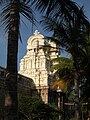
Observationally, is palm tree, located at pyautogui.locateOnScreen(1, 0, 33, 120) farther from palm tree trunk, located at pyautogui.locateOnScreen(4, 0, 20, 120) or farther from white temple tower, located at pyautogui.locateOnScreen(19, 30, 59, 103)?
white temple tower, located at pyautogui.locateOnScreen(19, 30, 59, 103)

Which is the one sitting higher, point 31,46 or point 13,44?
point 31,46

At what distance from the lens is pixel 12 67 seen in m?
8.69

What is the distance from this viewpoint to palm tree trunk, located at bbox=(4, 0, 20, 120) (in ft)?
27.5

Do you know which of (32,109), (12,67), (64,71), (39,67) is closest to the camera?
(12,67)

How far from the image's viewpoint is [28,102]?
152 feet

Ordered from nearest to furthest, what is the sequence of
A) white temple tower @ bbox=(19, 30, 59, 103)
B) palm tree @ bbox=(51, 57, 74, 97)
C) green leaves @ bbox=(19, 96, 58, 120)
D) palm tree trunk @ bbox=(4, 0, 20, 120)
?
palm tree trunk @ bbox=(4, 0, 20, 120) < palm tree @ bbox=(51, 57, 74, 97) < green leaves @ bbox=(19, 96, 58, 120) < white temple tower @ bbox=(19, 30, 59, 103)

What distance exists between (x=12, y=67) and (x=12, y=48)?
1.54 feet

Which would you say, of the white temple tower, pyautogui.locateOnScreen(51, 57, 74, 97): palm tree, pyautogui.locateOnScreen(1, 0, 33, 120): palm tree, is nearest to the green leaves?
pyautogui.locateOnScreen(51, 57, 74, 97): palm tree

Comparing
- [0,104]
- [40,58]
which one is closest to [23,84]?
[40,58]

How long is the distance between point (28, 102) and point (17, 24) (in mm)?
37805

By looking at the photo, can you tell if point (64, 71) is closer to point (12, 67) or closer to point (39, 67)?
point (12, 67)

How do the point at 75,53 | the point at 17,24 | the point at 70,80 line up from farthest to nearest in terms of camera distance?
1. the point at 70,80
2. the point at 75,53
3. the point at 17,24

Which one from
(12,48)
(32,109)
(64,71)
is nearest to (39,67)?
(32,109)

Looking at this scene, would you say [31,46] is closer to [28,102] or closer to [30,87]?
[30,87]
